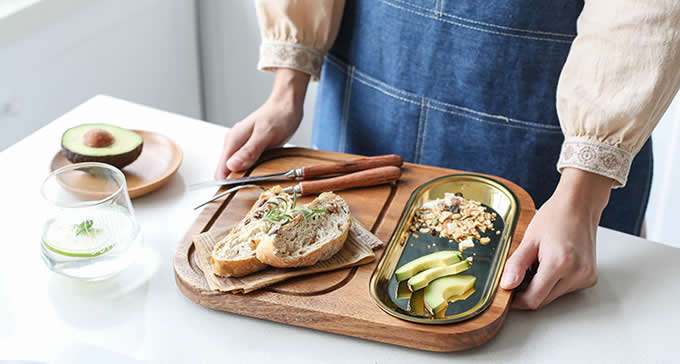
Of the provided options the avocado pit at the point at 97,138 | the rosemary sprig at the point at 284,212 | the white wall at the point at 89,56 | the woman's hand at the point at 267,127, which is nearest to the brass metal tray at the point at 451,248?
the rosemary sprig at the point at 284,212

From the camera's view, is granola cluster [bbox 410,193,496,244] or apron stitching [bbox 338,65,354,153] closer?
granola cluster [bbox 410,193,496,244]

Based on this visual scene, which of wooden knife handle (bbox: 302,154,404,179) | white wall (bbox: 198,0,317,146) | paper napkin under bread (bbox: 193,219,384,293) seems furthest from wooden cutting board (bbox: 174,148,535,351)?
white wall (bbox: 198,0,317,146)

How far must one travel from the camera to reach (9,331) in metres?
0.85

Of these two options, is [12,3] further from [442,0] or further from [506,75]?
[506,75]

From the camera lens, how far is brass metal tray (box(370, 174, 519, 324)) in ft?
2.81

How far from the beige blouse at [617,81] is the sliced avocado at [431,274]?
9.8 inches

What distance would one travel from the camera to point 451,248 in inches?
38.4

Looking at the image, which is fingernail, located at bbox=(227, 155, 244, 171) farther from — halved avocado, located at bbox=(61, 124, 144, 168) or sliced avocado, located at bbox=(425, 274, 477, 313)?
sliced avocado, located at bbox=(425, 274, 477, 313)

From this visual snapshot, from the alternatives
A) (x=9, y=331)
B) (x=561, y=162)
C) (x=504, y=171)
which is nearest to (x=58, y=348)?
(x=9, y=331)

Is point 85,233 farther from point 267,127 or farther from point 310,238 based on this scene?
point 267,127

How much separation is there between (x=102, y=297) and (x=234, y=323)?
0.22 metres

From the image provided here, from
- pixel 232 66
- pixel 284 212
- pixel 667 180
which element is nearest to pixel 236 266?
pixel 284 212

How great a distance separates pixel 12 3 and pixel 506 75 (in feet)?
4.97

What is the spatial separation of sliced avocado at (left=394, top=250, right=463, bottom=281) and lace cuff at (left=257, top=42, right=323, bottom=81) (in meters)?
0.59
